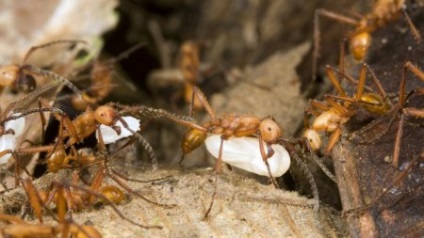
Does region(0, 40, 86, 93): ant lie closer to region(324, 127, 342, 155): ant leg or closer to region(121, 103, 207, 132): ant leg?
region(121, 103, 207, 132): ant leg

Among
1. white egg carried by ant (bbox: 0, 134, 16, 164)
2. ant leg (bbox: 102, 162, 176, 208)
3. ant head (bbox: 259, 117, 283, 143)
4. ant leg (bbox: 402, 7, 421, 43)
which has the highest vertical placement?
ant leg (bbox: 402, 7, 421, 43)

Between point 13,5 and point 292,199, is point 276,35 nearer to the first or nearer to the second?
point 13,5

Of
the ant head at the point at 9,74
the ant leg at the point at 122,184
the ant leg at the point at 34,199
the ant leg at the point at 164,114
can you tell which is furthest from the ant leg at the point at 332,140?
the ant head at the point at 9,74

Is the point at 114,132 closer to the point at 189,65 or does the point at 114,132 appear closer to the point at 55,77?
the point at 55,77

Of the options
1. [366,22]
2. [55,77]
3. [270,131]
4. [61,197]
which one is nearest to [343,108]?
[270,131]

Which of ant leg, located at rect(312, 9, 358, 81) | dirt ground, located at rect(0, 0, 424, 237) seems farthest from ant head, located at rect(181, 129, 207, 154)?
ant leg, located at rect(312, 9, 358, 81)

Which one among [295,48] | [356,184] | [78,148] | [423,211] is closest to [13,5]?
[78,148]

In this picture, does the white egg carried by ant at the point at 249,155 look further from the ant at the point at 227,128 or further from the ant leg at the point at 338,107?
the ant leg at the point at 338,107
